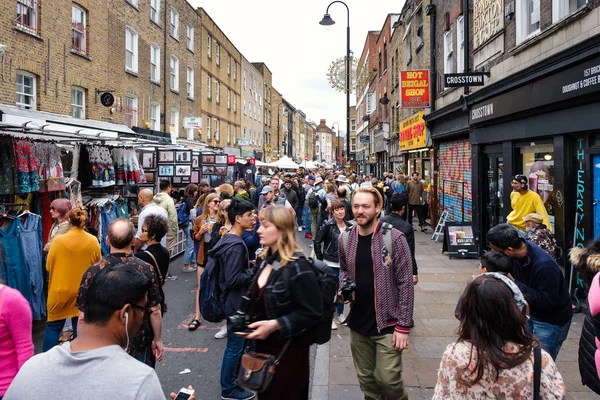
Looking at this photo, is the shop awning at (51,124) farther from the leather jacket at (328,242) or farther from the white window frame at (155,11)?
the white window frame at (155,11)

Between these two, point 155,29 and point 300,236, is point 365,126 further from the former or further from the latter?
point 300,236

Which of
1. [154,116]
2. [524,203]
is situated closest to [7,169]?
[524,203]

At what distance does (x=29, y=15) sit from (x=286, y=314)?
14365mm

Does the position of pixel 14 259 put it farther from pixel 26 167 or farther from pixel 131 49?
pixel 131 49

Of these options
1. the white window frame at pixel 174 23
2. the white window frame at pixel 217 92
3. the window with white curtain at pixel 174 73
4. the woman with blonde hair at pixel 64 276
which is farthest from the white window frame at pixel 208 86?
the woman with blonde hair at pixel 64 276

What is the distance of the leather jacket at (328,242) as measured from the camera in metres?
6.08

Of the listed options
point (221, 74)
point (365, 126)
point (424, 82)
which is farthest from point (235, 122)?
point (424, 82)

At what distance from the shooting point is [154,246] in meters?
4.39

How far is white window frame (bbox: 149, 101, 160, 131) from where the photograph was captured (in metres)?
21.7

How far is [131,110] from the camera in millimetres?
19562

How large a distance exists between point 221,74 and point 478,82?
26.4 metres

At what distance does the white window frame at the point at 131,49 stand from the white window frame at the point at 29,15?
5538mm

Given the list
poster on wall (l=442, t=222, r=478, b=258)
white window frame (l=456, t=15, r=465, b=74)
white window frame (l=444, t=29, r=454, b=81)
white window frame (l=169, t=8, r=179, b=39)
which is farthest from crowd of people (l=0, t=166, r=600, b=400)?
white window frame (l=169, t=8, r=179, b=39)

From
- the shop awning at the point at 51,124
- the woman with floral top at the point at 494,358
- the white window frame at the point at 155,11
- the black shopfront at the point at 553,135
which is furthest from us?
the white window frame at the point at 155,11
